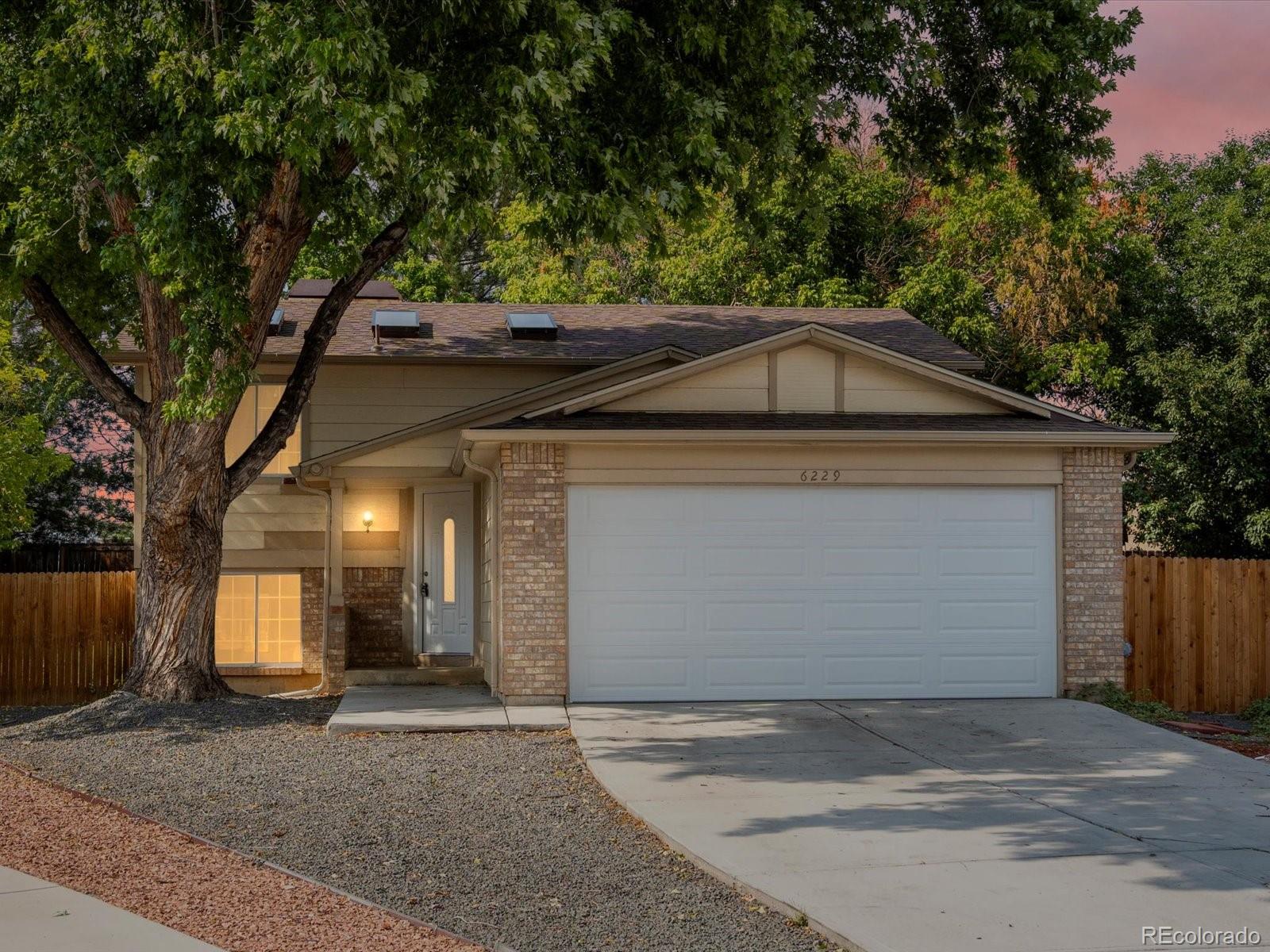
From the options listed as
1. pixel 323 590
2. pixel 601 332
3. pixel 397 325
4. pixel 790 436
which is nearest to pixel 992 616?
pixel 790 436

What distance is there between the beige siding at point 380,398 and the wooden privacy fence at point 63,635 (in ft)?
10.9

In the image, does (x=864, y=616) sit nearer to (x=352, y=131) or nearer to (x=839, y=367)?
(x=839, y=367)

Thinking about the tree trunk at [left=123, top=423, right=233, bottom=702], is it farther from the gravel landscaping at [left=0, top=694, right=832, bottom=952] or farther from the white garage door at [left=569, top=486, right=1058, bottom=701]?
the white garage door at [left=569, top=486, right=1058, bottom=701]

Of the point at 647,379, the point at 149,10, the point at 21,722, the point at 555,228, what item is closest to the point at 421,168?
the point at 555,228

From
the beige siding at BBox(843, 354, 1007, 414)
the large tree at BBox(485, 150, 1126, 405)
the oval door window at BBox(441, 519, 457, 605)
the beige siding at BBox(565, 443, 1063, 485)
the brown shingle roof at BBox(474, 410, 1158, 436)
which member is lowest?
the oval door window at BBox(441, 519, 457, 605)

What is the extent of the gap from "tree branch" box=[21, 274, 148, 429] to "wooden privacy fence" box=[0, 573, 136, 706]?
3709mm

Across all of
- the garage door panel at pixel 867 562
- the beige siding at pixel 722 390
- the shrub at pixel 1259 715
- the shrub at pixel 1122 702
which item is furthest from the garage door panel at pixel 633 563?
the shrub at pixel 1259 715

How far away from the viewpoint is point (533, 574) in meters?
13.3

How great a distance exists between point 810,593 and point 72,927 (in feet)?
29.1

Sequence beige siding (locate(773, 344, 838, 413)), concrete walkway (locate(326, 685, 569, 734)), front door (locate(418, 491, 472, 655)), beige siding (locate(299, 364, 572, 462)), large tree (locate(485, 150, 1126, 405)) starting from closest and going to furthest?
concrete walkway (locate(326, 685, 569, 734)) < beige siding (locate(773, 344, 838, 413)) < front door (locate(418, 491, 472, 655)) < beige siding (locate(299, 364, 572, 462)) < large tree (locate(485, 150, 1126, 405))

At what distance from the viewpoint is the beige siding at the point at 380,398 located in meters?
18.2

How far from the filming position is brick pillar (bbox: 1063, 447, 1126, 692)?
13914mm

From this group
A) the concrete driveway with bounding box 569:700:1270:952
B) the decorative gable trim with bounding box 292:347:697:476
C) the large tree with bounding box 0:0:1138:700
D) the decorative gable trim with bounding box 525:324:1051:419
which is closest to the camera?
the concrete driveway with bounding box 569:700:1270:952

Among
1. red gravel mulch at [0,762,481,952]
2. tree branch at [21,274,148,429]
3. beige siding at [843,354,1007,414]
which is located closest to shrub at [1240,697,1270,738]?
beige siding at [843,354,1007,414]
